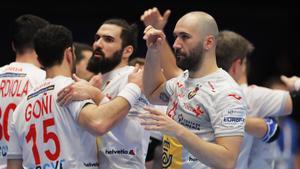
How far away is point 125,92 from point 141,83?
0.75 ft

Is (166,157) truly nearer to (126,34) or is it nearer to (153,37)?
(153,37)

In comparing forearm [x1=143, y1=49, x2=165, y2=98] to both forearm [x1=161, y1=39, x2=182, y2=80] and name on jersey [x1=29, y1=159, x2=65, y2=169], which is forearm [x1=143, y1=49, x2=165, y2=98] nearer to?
forearm [x1=161, y1=39, x2=182, y2=80]

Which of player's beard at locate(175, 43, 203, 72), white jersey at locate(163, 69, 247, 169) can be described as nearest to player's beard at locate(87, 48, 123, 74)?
white jersey at locate(163, 69, 247, 169)

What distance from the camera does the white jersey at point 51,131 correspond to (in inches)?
218

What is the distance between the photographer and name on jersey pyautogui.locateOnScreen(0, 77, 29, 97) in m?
6.27

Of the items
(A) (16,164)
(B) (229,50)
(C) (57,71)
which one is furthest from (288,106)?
(A) (16,164)


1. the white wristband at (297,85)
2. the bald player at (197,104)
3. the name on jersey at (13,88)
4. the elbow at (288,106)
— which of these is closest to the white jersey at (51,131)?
the name on jersey at (13,88)

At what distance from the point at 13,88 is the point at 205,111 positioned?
1911 millimetres

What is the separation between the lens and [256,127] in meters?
6.29

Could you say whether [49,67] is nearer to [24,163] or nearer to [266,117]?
[24,163]

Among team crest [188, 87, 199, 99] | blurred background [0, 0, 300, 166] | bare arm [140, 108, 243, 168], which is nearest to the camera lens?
bare arm [140, 108, 243, 168]

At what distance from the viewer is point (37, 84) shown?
20.4 feet

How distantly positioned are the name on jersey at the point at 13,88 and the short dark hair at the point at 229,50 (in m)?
1.73

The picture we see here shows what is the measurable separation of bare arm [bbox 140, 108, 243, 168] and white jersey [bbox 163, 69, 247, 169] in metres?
0.14
